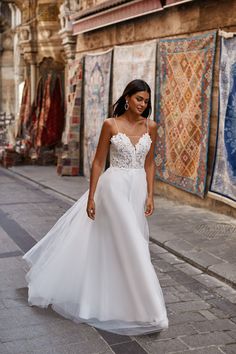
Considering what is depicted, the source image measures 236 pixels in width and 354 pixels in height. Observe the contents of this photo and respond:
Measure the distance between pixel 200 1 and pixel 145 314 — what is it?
19.5 ft

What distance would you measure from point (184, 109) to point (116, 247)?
198 inches

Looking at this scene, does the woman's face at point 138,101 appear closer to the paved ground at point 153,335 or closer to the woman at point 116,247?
the woman at point 116,247

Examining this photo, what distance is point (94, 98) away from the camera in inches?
477

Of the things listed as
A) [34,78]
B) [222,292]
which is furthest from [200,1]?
[34,78]

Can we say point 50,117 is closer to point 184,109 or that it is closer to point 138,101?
point 184,109

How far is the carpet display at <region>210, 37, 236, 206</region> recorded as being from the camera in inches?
294

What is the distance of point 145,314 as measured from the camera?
3834 millimetres

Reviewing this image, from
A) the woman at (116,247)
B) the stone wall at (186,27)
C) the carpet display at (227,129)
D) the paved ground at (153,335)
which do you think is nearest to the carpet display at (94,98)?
the stone wall at (186,27)

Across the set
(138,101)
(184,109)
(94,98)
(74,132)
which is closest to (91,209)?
(138,101)

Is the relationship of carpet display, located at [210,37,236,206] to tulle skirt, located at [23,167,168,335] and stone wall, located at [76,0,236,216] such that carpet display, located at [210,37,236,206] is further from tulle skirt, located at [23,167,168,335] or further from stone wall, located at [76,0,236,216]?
tulle skirt, located at [23,167,168,335]

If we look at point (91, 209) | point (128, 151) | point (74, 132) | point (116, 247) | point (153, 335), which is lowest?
point (153, 335)

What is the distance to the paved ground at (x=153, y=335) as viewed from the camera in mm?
3633

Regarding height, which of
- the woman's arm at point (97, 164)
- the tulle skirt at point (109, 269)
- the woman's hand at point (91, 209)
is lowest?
the tulle skirt at point (109, 269)

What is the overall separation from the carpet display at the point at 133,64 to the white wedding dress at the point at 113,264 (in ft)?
18.5
